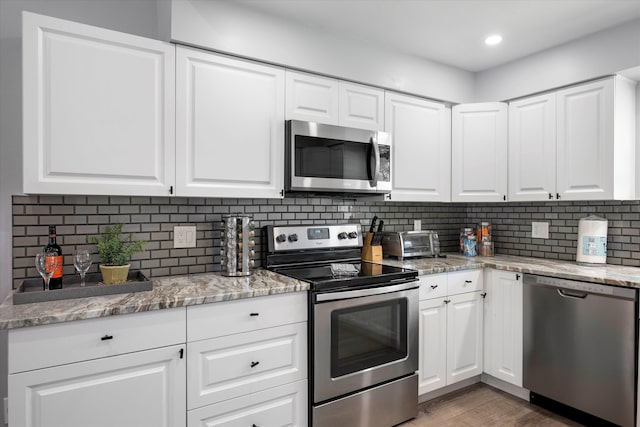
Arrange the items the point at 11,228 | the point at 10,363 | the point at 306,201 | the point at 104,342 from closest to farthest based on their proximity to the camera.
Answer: the point at 10,363 < the point at 104,342 < the point at 11,228 < the point at 306,201

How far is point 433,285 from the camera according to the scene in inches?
99.9

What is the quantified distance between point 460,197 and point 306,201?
125 centimetres

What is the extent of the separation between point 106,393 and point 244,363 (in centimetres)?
57

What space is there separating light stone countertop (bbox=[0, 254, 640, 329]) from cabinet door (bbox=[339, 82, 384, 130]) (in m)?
0.99

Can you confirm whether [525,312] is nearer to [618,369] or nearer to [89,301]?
[618,369]

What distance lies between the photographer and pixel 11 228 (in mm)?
1884

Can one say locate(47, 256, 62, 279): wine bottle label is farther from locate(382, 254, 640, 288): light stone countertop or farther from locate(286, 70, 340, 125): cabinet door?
locate(382, 254, 640, 288): light stone countertop

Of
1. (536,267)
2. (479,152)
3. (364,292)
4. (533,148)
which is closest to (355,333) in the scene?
(364,292)

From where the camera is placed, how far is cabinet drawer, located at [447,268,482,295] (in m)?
2.63

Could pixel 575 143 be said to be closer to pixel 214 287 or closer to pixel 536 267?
pixel 536 267

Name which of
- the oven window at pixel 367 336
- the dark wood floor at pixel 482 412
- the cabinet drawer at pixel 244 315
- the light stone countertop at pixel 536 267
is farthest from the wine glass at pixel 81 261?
the dark wood floor at pixel 482 412

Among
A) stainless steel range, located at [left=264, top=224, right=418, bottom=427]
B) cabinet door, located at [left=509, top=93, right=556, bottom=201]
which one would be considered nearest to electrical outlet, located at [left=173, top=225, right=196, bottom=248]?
stainless steel range, located at [left=264, top=224, right=418, bottom=427]

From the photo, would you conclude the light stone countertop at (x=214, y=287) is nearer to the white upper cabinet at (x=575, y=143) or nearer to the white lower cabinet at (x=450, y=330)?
the white lower cabinet at (x=450, y=330)

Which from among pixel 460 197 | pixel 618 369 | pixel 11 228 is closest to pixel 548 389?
pixel 618 369
